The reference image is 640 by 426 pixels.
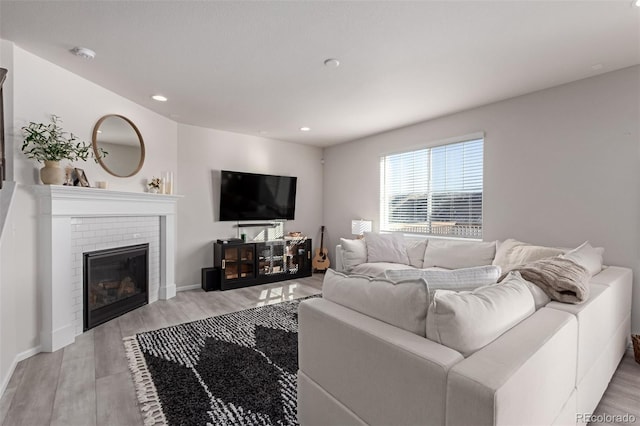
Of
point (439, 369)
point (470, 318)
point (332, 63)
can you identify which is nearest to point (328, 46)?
point (332, 63)

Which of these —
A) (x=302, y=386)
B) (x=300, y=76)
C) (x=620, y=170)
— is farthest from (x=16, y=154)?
(x=620, y=170)

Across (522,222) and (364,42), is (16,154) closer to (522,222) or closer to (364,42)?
(364,42)

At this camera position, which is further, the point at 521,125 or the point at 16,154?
the point at 521,125

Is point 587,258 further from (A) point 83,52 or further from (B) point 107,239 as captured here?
(B) point 107,239

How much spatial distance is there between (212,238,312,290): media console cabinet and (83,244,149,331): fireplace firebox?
40.6 inches

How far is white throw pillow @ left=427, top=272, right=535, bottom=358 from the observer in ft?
3.50

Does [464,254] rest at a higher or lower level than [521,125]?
lower

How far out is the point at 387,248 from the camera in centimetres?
425

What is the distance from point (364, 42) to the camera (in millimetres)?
2291

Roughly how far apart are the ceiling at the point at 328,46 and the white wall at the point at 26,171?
18cm

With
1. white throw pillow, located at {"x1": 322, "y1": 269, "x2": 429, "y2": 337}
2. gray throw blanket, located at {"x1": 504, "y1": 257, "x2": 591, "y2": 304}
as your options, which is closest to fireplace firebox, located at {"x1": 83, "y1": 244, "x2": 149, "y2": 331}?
white throw pillow, located at {"x1": 322, "y1": 269, "x2": 429, "y2": 337}

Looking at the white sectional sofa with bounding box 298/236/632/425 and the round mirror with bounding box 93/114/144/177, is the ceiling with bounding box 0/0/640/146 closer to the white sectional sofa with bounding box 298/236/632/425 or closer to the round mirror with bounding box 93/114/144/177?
the round mirror with bounding box 93/114/144/177

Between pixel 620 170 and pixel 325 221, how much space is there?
429cm

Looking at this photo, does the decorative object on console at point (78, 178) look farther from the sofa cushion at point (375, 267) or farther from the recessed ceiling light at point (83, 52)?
the sofa cushion at point (375, 267)
